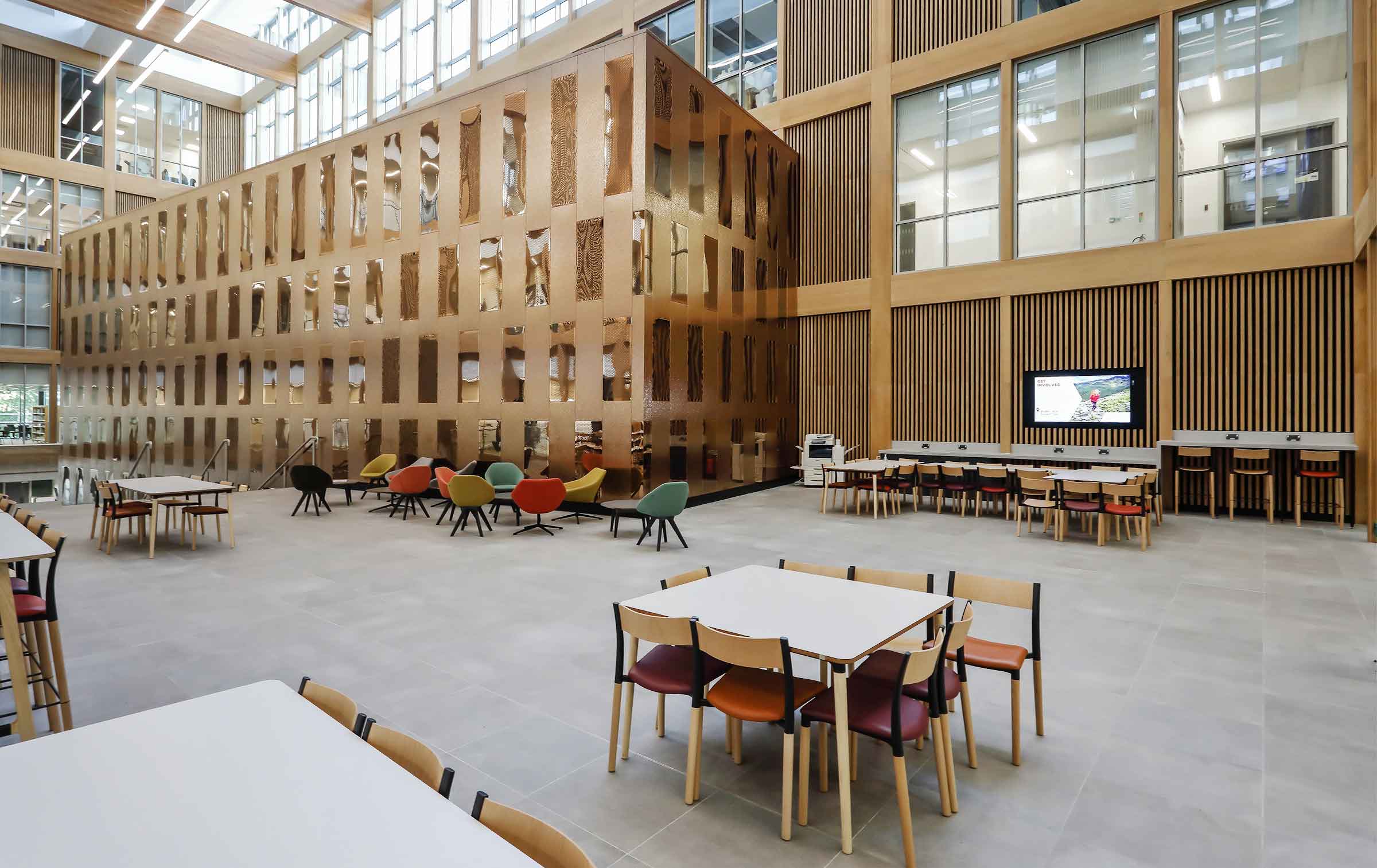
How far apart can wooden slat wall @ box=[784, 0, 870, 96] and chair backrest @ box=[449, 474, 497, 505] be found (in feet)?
36.2

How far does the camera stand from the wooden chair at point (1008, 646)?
10.4 ft

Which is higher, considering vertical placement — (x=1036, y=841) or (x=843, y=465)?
(x=843, y=465)

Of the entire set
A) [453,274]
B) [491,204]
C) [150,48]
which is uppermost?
[150,48]

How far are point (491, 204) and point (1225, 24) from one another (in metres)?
11.9

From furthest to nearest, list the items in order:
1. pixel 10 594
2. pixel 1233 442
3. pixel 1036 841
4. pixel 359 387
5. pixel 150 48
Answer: pixel 150 48
pixel 359 387
pixel 1233 442
pixel 10 594
pixel 1036 841

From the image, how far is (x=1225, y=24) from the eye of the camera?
1088 centimetres

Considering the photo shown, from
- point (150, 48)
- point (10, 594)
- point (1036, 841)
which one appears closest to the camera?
point (1036, 841)

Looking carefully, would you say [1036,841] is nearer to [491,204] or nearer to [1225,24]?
[491,204]

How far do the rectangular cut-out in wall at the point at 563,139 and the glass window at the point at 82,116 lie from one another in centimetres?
2110

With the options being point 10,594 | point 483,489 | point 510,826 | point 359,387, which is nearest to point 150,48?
point 359,387

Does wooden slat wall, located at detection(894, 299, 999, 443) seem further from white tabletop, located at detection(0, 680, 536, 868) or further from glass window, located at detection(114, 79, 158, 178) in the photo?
glass window, located at detection(114, 79, 158, 178)

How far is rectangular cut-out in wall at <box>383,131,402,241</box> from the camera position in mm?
13703

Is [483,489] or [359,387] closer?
[483,489]

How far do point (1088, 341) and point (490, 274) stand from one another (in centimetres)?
1020
